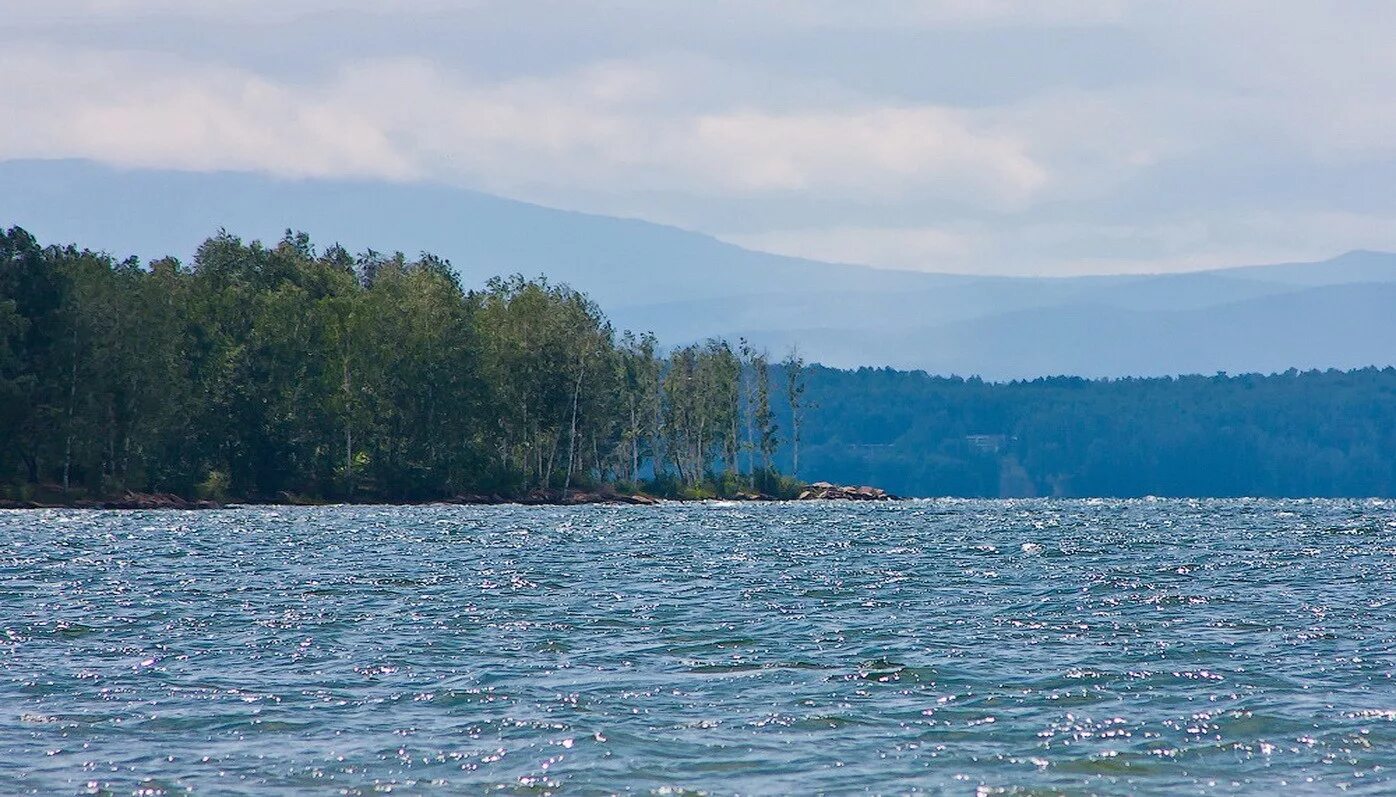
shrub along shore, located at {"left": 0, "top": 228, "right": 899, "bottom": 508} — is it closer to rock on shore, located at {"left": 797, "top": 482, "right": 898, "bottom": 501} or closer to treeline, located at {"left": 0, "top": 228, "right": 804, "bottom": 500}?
treeline, located at {"left": 0, "top": 228, "right": 804, "bottom": 500}

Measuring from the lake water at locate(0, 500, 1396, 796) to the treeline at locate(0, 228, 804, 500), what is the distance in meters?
50.6

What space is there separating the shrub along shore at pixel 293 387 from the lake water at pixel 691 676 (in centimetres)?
5064

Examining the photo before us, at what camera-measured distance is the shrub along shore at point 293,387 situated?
101062mm

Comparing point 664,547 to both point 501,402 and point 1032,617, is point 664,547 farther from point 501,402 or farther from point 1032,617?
point 501,402

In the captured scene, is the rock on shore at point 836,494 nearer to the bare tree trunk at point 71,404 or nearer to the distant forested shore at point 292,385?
the distant forested shore at point 292,385

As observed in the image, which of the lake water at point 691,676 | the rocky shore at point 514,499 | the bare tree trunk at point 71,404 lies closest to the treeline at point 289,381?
the bare tree trunk at point 71,404

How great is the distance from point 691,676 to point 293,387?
97870 mm

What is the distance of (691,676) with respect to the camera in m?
26.8

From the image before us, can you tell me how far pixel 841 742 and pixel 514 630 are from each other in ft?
41.8

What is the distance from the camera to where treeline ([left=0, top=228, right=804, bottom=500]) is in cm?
10100

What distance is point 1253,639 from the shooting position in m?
31.7

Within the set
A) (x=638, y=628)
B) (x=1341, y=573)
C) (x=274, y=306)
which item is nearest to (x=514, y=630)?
(x=638, y=628)

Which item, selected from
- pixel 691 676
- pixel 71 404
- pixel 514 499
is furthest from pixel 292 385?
pixel 691 676

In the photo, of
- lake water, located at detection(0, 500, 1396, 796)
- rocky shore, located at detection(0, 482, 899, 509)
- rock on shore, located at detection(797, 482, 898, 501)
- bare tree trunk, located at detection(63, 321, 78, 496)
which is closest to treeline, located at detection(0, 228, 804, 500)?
bare tree trunk, located at detection(63, 321, 78, 496)
